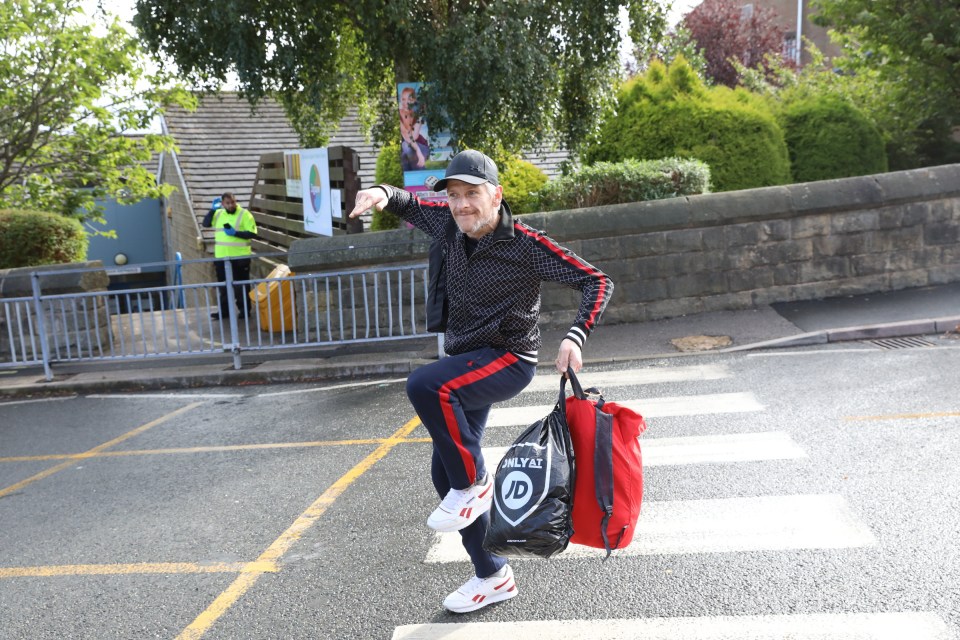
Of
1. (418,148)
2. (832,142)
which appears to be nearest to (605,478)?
(418,148)

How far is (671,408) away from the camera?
7371 millimetres

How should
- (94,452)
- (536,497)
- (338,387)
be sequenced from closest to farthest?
(536,497)
(94,452)
(338,387)

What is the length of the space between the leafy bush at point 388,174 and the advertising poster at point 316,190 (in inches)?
33.9

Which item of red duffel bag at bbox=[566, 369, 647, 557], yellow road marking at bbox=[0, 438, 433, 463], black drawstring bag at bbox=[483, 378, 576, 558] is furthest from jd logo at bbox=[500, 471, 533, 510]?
yellow road marking at bbox=[0, 438, 433, 463]

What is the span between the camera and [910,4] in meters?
13.4

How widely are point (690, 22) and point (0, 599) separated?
32.3 m

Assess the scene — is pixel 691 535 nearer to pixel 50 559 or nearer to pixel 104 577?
pixel 104 577

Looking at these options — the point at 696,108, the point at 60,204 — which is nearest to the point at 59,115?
the point at 60,204

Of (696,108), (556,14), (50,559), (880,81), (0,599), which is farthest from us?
(880,81)

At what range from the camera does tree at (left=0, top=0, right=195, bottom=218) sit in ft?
43.9

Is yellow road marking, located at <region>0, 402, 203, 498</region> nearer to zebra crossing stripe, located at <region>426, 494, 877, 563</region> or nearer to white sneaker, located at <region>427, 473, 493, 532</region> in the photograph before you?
zebra crossing stripe, located at <region>426, 494, 877, 563</region>

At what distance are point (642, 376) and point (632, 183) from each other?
12.3 feet

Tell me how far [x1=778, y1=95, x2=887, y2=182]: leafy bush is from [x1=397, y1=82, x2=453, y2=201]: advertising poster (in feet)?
18.7

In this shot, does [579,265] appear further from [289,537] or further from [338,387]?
[338,387]
